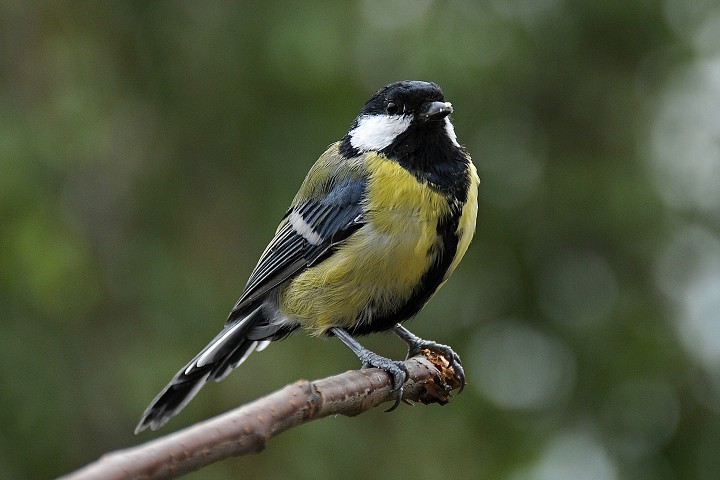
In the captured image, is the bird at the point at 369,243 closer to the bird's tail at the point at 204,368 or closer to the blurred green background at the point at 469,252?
the bird's tail at the point at 204,368

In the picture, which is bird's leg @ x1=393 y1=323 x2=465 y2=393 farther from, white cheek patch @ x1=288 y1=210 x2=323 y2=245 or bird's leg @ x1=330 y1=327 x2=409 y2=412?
white cheek patch @ x1=288 y1=210 x2=323 y2=245

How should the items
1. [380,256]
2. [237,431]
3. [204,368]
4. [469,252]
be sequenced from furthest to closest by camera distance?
[469,252], [204,368], [380,256], [237,431]

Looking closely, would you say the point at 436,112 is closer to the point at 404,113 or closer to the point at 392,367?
the point at 404,113

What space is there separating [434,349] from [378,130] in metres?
0.72

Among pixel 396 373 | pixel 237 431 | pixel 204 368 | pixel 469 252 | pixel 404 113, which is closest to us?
pixel 237 431

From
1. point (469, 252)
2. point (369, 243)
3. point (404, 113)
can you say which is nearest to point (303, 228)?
point (369, 243)

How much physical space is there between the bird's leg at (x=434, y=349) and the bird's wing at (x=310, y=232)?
39 cm

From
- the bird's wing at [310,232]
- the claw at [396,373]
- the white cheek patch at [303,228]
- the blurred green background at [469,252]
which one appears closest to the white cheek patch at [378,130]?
the bird's wing at [310,232]

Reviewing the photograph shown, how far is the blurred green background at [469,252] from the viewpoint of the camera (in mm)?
4305

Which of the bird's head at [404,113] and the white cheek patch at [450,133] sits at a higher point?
the bird's head at [404,113]

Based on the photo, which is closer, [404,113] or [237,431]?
[237,431]

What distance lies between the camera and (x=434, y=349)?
302 centimetres

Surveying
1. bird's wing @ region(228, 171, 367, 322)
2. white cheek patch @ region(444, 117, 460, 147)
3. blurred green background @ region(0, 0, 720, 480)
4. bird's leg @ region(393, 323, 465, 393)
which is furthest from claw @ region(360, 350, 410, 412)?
blurred green background @ region(0, 0, 720, 480)

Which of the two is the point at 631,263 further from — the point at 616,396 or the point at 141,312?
the point at 141,312
